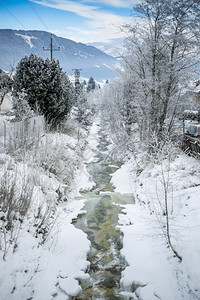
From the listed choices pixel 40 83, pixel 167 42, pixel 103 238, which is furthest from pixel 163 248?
pixel 40 83

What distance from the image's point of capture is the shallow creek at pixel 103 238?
153 inches

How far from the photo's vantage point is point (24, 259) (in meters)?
3.54

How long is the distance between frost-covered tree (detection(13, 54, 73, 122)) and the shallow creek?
20.9ft

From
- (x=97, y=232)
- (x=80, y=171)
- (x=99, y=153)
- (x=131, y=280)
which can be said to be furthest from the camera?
(x=99, y=153)

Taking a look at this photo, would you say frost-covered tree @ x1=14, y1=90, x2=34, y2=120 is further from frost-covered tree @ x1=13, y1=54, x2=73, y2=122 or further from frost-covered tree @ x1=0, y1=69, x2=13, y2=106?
frost-covered tree @ x1=0, y1=69, x2=13, y2=106

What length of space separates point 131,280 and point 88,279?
0.91 metres

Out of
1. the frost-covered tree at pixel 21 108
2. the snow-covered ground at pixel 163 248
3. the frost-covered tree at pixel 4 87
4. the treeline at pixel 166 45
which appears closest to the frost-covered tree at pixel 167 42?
the treeline at pixel 166 45

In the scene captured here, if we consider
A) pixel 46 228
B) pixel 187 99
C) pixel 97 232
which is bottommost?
pixel 97 232

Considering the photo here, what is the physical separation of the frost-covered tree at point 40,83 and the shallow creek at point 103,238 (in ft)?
20.9

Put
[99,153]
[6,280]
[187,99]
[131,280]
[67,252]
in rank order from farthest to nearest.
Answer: [99,153] → [187,99] → [67,252] → [131,280] → [6,280]

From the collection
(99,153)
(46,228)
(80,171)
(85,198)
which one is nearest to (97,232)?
(46,228)

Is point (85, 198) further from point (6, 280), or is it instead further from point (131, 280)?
point (6, 280)

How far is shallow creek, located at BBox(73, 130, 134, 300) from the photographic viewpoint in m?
3.90

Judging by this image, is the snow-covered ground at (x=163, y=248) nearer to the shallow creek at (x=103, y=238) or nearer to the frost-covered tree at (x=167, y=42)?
the shallow creek at (x=103, y=238)
